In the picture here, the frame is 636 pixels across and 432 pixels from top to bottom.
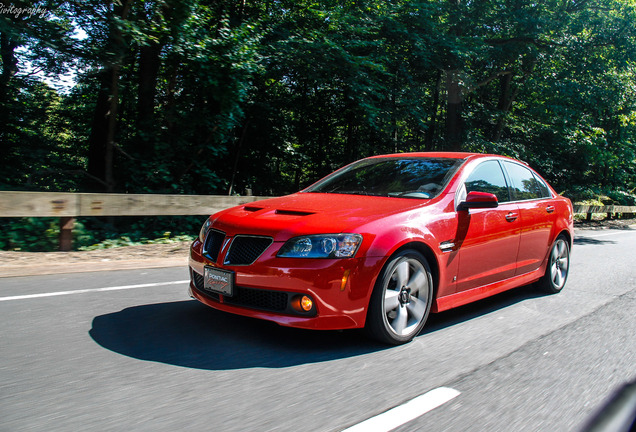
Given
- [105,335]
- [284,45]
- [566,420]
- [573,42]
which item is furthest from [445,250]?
[573,42]

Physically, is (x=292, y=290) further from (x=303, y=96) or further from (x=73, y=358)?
(x=303, y=96)

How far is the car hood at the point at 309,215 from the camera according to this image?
150 inches

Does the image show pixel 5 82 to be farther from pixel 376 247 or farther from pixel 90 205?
pixel 376 247

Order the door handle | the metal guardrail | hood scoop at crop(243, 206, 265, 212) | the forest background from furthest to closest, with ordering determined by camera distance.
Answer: the forest background, the metal guardrail, the door handle, hood scoop at crop(243, 206, 265, 212)

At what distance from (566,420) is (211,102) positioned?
10647 mm

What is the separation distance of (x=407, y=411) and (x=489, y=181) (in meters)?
3.06

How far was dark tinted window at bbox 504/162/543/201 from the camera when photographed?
566 centimetres

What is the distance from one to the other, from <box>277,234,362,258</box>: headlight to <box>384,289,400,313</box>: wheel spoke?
48 cm

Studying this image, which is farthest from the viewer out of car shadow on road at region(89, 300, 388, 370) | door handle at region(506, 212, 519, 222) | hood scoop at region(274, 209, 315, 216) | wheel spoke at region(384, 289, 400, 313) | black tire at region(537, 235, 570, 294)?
black tire at region(537, 235, 570, 294)

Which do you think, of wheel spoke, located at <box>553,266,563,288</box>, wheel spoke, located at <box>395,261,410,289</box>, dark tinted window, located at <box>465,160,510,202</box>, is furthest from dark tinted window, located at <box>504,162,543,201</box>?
wheel spoke, located at <box>395,261,410,289</box>

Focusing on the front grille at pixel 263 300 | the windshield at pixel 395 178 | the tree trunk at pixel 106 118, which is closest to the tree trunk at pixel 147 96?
the tree trunk at pixel 106 118

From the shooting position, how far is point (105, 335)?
3.90 metres

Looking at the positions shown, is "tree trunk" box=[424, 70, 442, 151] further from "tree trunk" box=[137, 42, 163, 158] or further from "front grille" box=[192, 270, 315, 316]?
"front grille" box=[192, 270, 315, 316]

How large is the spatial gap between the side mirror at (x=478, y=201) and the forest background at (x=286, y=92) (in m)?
6.28
